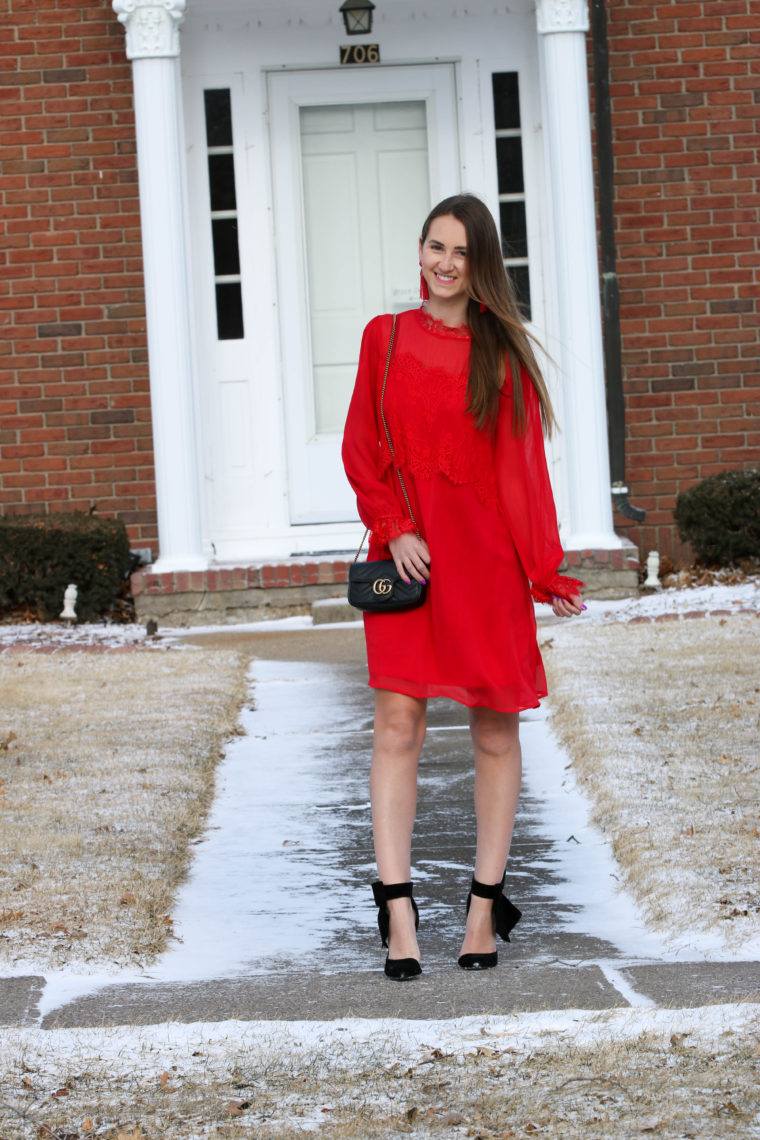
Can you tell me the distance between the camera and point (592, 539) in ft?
29.4

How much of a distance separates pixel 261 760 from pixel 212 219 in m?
4.90

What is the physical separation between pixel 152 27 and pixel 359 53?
4.38ft

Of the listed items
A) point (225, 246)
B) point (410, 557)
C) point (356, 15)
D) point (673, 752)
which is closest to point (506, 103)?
point (356, 15)

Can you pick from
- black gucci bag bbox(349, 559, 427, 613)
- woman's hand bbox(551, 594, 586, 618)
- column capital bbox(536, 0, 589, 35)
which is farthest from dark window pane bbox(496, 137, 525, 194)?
black gucci bag bbox(349, 559, 427, 613)

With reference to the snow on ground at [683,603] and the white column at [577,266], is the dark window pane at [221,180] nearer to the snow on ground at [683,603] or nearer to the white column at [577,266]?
the white column at [577,266]

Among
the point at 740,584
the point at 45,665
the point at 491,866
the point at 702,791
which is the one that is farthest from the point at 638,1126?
the point at 740,584

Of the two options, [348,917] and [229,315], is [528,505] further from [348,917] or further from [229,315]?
[229,315]

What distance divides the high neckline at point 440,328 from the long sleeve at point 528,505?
0.55 feet

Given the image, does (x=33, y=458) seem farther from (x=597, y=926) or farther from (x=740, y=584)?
(x=597, y=926)

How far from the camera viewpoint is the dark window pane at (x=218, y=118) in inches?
372

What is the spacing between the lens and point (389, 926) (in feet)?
10.8

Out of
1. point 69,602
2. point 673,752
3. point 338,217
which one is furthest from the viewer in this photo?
point 338,217

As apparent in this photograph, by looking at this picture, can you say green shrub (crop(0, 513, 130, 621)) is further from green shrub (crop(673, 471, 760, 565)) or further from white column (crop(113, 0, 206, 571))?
green shrub (crop(673, 471, 760, 565))

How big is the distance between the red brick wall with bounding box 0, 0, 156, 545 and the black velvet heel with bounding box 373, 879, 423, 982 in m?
6.71
